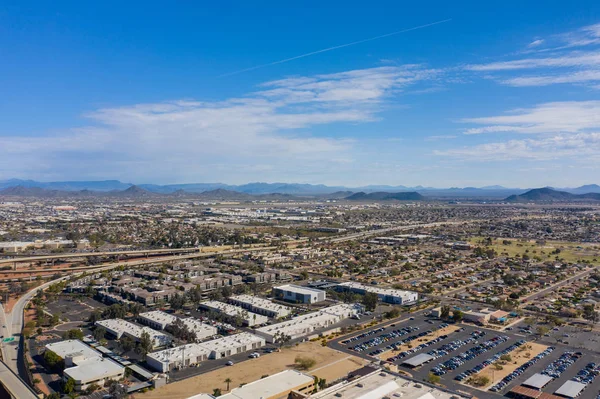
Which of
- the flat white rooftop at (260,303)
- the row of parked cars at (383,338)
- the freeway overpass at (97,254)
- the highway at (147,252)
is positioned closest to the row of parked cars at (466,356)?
the row of parked cars at (383,338)

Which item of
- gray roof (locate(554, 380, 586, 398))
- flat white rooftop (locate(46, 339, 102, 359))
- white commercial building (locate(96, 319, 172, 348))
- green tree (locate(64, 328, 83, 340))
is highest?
flat white rooftop (locate(46, 339, 102, 359))

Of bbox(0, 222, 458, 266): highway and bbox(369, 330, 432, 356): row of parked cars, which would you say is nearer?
bbox(369, 330, 432, 356): row of parked cars

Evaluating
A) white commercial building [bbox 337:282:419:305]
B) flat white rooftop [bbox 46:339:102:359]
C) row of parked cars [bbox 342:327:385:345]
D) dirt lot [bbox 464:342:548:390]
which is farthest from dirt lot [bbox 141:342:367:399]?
white commercial building [bbox 337:282:419:305]

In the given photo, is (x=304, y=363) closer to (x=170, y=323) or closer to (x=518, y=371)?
(x=518, y=371)

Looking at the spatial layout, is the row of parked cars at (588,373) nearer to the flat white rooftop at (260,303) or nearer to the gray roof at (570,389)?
A: the gray roof at (570,389)

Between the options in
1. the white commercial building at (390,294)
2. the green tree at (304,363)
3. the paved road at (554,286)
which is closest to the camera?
the green tree at (304,363)

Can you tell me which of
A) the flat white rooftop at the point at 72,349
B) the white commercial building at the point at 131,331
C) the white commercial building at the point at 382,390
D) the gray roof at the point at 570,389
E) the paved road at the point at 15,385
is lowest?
A: the gray roof at the point at 570,389

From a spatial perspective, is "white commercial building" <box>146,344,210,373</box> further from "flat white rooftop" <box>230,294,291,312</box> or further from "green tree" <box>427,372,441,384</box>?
"green tree" <box>427,372,441,384</box>
